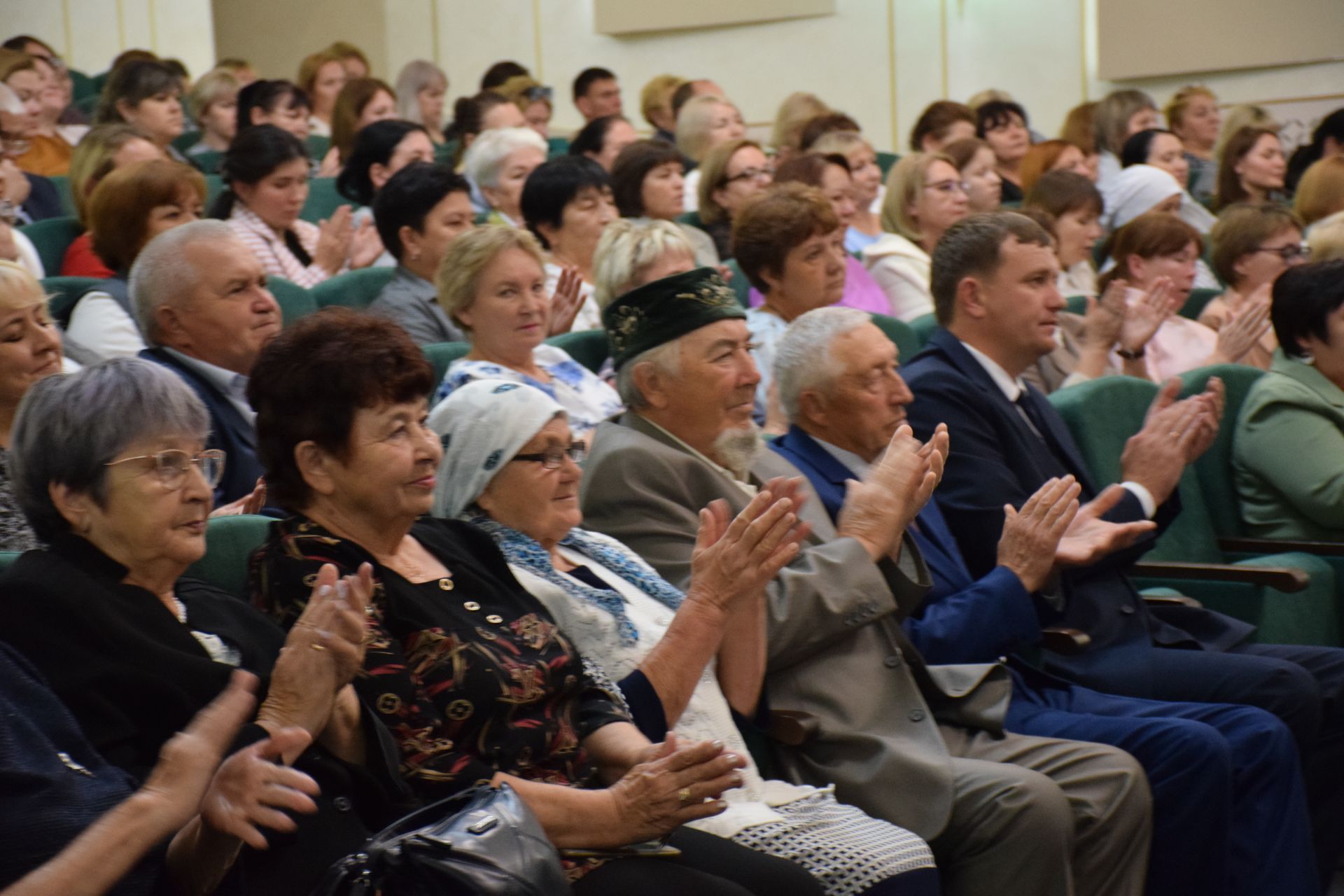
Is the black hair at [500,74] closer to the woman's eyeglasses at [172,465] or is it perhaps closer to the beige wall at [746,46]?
the beige wall at [746,46]

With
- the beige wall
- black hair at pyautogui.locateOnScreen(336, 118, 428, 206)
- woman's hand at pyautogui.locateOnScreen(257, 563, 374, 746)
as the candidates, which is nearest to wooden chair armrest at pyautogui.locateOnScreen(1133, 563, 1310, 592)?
woman's hand at pyautogui.locateOnScreen(257, 563, 374, 746)

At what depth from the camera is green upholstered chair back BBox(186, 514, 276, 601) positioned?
211cm

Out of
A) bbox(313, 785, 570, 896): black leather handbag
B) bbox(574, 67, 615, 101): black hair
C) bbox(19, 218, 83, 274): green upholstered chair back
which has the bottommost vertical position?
bbox(313, 785, 570, 896): black leather handbag

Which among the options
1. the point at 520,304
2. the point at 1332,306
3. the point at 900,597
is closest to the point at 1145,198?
the point at 1332,306

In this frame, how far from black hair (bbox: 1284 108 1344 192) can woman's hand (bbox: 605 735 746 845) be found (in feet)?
19.8

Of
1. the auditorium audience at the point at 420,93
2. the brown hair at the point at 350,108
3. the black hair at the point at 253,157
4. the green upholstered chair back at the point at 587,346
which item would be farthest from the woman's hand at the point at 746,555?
the auditorium audience at the point at 420,93

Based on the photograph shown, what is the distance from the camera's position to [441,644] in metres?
1.96

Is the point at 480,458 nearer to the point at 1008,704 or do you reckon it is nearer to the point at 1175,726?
the point at 1008,704

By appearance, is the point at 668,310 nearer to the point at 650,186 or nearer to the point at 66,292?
the point at 66,292

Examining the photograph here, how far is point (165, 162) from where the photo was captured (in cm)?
367

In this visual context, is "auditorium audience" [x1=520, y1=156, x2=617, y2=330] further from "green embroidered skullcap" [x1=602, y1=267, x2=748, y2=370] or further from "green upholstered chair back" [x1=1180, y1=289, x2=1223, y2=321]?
"green upholstered chair back" [x1=1180, y1=289, x2=1223, y2=321]

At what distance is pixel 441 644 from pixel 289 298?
2.16m

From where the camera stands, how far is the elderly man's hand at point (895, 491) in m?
2.54

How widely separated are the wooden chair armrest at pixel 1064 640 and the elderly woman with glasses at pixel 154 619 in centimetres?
141
